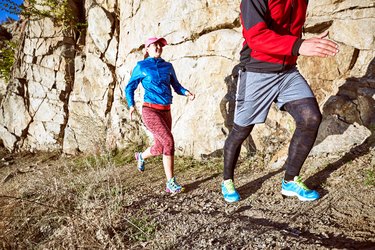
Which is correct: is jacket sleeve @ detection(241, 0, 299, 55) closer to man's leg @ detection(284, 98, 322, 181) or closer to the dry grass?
man's leg @ detection(284, 98, 322, 181)

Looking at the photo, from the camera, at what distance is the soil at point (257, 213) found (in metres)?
1.90

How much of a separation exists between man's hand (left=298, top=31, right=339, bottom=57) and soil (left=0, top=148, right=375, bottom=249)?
132 centimetres

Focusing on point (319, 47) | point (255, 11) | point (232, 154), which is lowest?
point (232, 154)

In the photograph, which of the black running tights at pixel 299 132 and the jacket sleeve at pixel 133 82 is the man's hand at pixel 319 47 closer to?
the black running tights at pixel 299 132

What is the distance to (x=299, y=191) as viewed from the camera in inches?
103

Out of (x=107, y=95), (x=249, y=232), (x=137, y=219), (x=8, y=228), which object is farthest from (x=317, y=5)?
(x=107, y=95)

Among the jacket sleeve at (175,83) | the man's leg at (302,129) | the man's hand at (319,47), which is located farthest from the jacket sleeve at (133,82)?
the man's hand at (319,47)

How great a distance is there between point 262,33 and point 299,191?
155 cm

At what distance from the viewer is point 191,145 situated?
17.3 ft

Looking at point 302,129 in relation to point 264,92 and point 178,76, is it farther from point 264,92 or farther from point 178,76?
point 178,76

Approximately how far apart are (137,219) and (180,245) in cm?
64

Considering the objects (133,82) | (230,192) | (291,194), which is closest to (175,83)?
(133,82)

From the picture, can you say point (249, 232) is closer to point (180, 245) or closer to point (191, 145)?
point (180, 245)

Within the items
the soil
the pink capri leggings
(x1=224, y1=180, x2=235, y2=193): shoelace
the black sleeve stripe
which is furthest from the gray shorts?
the pink capri leggings
